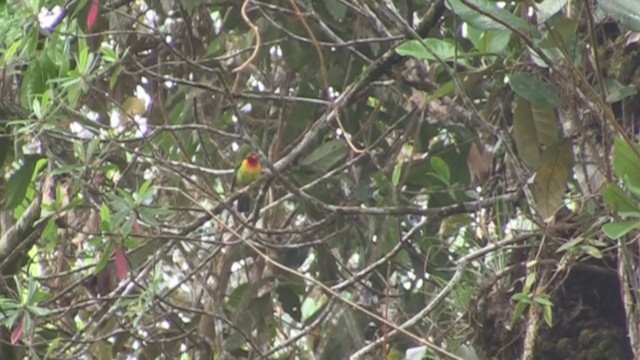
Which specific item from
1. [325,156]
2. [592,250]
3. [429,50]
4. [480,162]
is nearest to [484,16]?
[429,50]

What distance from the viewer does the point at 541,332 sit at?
157 centimetres

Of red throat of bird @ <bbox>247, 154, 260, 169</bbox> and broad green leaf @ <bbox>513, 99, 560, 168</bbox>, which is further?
red throat of bird @ <bbox>247, 154, 260, 169</bbox>

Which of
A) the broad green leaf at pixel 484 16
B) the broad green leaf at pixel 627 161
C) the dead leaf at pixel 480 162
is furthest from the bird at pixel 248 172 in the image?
the broad green leaf at pixel 627 161

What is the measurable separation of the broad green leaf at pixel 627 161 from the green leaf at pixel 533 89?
0.23 meters

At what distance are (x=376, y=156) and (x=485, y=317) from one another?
1.92 ft

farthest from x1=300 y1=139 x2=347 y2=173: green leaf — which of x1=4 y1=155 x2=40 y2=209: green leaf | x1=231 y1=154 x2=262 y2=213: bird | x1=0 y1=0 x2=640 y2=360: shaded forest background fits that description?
x1=4 y1=155 x2=40 y2=209: green leaf

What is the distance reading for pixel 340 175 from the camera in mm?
2133

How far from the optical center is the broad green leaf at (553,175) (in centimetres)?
145

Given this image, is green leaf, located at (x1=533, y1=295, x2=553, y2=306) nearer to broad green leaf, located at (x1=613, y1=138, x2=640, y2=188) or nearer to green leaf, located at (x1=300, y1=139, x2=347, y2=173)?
broad green leaf, located at (x1=613, y1=138, x2=640, y2=188)

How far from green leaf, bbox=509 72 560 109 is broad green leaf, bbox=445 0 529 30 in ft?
0.49

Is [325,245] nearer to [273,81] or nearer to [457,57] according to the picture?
[273,81]

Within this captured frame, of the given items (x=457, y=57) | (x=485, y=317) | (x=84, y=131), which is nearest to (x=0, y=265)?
(x=84, y=131)

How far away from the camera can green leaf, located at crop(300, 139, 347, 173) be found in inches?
79.7

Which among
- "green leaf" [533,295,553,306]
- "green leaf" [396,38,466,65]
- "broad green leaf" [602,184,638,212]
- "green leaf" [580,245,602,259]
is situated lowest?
"green leaf" [533,295,553,306]
